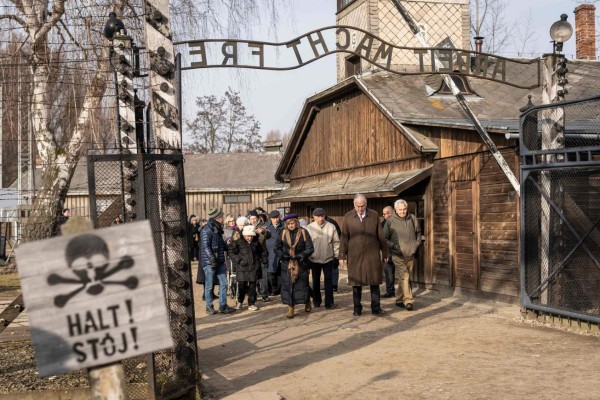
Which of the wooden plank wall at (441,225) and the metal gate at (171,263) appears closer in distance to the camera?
the metal gate at (171,263)

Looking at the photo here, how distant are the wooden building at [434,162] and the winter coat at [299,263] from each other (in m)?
3.38

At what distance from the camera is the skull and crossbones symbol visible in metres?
3.60

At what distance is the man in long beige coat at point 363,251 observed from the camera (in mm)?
12211

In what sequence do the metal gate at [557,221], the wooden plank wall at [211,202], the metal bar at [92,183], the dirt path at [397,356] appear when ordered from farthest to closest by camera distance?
the wooden plank wall at [211,202]
the metal gate at [557,221]
the dirt path at [397,356]
the metal bar at [92,183]

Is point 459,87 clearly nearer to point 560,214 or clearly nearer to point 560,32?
point 560,32

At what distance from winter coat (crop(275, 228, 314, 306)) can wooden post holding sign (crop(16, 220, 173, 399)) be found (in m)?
8.75

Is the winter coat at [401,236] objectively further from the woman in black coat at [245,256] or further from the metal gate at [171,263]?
the metal gate at [171,263]

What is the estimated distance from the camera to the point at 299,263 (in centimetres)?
1264

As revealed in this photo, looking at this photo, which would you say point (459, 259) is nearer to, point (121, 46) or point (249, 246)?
point (249, 246)

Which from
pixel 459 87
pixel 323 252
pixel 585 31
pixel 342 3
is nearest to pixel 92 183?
pixel 323 252

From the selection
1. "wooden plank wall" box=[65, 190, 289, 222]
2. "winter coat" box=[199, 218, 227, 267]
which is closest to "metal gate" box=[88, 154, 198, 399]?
"winter coat" box=[199, 218, 227, 267]

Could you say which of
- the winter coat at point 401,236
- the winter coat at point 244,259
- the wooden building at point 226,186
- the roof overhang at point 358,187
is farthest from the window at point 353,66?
the wooden building at point 226,186

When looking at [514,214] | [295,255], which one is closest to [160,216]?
[295,255]

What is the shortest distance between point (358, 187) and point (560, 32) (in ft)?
25.1
